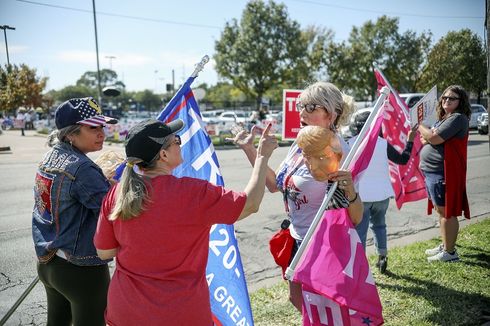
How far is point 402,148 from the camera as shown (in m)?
4.35

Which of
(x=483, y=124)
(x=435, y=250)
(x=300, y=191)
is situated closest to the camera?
(x=300, y=191)

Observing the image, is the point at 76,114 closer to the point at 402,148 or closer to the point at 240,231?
the point at 402,148

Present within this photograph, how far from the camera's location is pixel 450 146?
4.25 metres

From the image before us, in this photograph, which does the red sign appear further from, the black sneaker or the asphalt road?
the black sneaker

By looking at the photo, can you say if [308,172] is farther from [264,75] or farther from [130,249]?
[264,75]

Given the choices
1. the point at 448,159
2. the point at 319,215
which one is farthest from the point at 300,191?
the point at 448,159

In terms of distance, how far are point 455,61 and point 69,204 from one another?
33107 mm

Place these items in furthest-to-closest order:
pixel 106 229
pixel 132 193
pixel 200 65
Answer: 1. pixel 200 65
2. pixel 106 229
3. pixel 132 193

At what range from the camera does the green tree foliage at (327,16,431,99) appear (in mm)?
28953

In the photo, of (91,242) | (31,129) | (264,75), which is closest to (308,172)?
(91,242)

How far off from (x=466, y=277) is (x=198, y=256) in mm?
→ 3428

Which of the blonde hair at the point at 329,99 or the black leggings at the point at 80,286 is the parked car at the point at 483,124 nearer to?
the blonde hair at the point at 329,99

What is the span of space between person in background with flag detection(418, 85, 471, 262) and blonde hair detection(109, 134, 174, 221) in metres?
3.46

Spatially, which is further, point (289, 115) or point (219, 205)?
point (289, 115)
